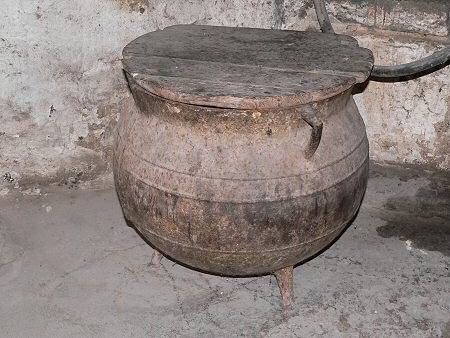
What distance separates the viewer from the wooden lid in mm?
2018

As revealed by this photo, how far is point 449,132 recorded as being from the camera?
10.3 ft

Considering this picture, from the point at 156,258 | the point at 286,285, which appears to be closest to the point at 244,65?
the point at 286,285

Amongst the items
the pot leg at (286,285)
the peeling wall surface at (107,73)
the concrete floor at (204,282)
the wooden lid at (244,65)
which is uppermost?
the wooden lid at (244,65)

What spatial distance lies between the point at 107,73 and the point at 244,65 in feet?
3.17

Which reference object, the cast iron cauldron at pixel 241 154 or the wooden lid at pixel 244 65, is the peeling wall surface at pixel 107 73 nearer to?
the wooden lid at pixel 244 65

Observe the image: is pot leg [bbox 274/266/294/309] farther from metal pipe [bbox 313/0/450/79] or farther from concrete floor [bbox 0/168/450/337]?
metal pipe [bbox 313/0/450/79]

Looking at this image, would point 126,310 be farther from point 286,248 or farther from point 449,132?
point 449,132

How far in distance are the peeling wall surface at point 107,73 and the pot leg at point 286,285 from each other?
1084 mm

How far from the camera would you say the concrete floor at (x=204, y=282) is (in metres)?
2.45

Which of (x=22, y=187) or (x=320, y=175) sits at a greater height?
(x=320, y=175)

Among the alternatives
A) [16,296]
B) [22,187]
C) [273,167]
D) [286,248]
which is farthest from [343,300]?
[22,187]

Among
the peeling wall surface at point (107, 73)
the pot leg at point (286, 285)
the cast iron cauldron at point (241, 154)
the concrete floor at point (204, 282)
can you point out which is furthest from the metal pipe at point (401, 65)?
the pot leg at point (286, 285)

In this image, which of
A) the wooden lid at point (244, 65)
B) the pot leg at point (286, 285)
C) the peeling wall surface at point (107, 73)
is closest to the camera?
the wooden lid at point (244, 65)

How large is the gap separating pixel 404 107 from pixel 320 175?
46.4 inches
